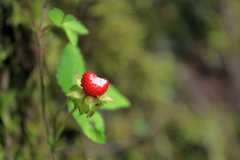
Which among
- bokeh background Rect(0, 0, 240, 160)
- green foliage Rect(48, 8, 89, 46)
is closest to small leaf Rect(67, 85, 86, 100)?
green foliage Rect(48, 8, 89, 46)

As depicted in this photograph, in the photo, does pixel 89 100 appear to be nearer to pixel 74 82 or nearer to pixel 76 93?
pixel 76 93

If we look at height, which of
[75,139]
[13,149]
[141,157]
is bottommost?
[141,157]

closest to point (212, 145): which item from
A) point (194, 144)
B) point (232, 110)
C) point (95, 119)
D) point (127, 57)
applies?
point (194, 144)

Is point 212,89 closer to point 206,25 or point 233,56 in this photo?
point 233,56

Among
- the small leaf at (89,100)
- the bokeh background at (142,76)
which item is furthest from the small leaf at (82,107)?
the bokeh background at (142,76)

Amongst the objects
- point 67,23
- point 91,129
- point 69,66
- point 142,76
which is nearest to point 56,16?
point 67,23

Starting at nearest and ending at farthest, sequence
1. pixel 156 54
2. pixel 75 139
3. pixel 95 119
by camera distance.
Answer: pixel 95 119
pixel 75 139
pixel 156 54
